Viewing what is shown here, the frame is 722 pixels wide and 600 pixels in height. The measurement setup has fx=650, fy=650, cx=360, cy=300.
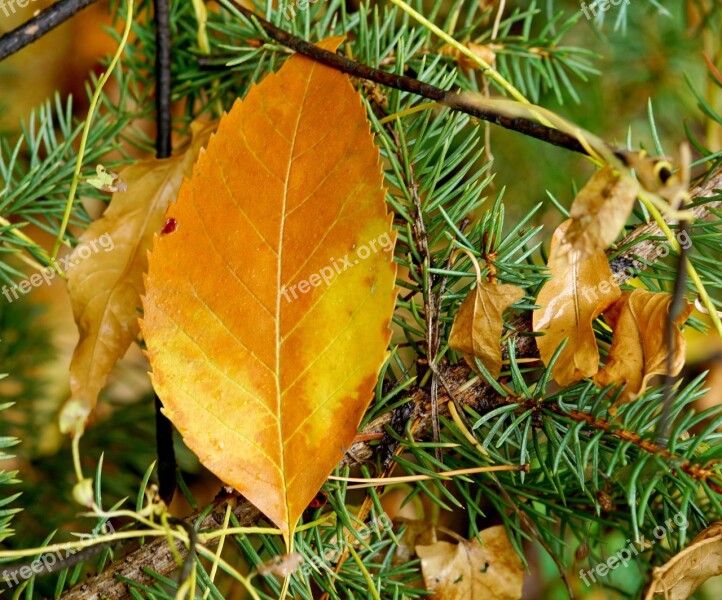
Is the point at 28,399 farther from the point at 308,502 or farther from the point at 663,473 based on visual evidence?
the point at 663,473

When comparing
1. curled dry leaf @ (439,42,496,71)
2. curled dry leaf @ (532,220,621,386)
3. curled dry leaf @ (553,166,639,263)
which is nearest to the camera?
curled dry leaf @ (553,166,639,263)

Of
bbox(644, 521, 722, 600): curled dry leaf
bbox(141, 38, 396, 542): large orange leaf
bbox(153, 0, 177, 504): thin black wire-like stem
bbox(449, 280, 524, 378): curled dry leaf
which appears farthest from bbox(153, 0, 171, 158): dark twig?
bbox(644, 521, 722, 600): curled dry leaf

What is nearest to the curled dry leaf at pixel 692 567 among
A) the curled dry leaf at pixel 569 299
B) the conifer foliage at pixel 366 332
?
the conifer foliage at pixel 366 332

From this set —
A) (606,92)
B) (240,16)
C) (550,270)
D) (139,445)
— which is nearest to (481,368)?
(550,270)

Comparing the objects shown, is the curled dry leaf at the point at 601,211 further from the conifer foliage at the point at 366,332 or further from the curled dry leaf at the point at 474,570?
the curled dry leaf at the point at 474,570

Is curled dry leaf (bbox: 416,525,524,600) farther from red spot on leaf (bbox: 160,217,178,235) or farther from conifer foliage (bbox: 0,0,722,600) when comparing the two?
red spot on leaf (bbox: 160,217,178,235)

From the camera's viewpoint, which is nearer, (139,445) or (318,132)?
(318,132)
